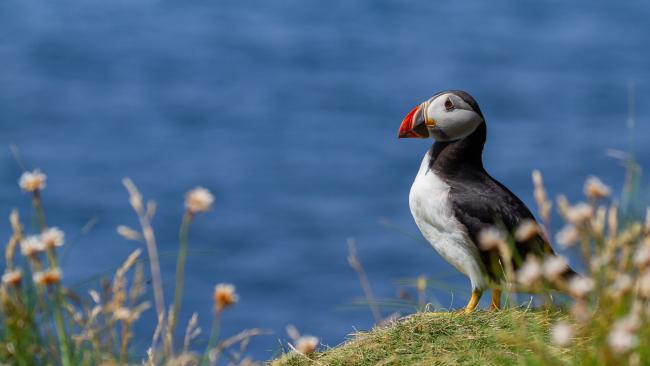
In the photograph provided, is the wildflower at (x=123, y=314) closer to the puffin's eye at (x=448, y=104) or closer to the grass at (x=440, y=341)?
the grass at (x=440, y=341)

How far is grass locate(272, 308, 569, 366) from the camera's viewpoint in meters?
4.70

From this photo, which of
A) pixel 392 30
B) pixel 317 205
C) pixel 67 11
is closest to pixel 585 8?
pixel 392 30

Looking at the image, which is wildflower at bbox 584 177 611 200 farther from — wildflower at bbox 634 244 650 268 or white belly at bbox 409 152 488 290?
white belly at bbox 409 152 488 290

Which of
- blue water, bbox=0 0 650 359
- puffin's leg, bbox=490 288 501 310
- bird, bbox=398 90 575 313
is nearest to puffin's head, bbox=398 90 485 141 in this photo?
bird, bbox=398 90 575 313

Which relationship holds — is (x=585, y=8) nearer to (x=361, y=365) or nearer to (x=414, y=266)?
(x=414, y=266)

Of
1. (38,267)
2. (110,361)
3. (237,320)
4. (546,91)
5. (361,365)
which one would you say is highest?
(38,267)

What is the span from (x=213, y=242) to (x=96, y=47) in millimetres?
14258

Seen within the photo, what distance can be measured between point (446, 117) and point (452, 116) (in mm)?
29

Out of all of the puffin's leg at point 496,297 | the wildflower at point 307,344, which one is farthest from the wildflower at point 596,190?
the puffin's leg at point 496,297

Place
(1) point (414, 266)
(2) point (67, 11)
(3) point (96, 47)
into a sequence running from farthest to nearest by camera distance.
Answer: (2) point (67, 11), (3) point (96, 47), (1) point (414, 266)

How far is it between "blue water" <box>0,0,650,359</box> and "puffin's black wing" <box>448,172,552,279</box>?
15575 millimetres

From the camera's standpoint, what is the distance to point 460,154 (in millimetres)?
6324

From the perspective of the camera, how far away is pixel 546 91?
113 feet

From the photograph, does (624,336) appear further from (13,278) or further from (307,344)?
(307,344)
